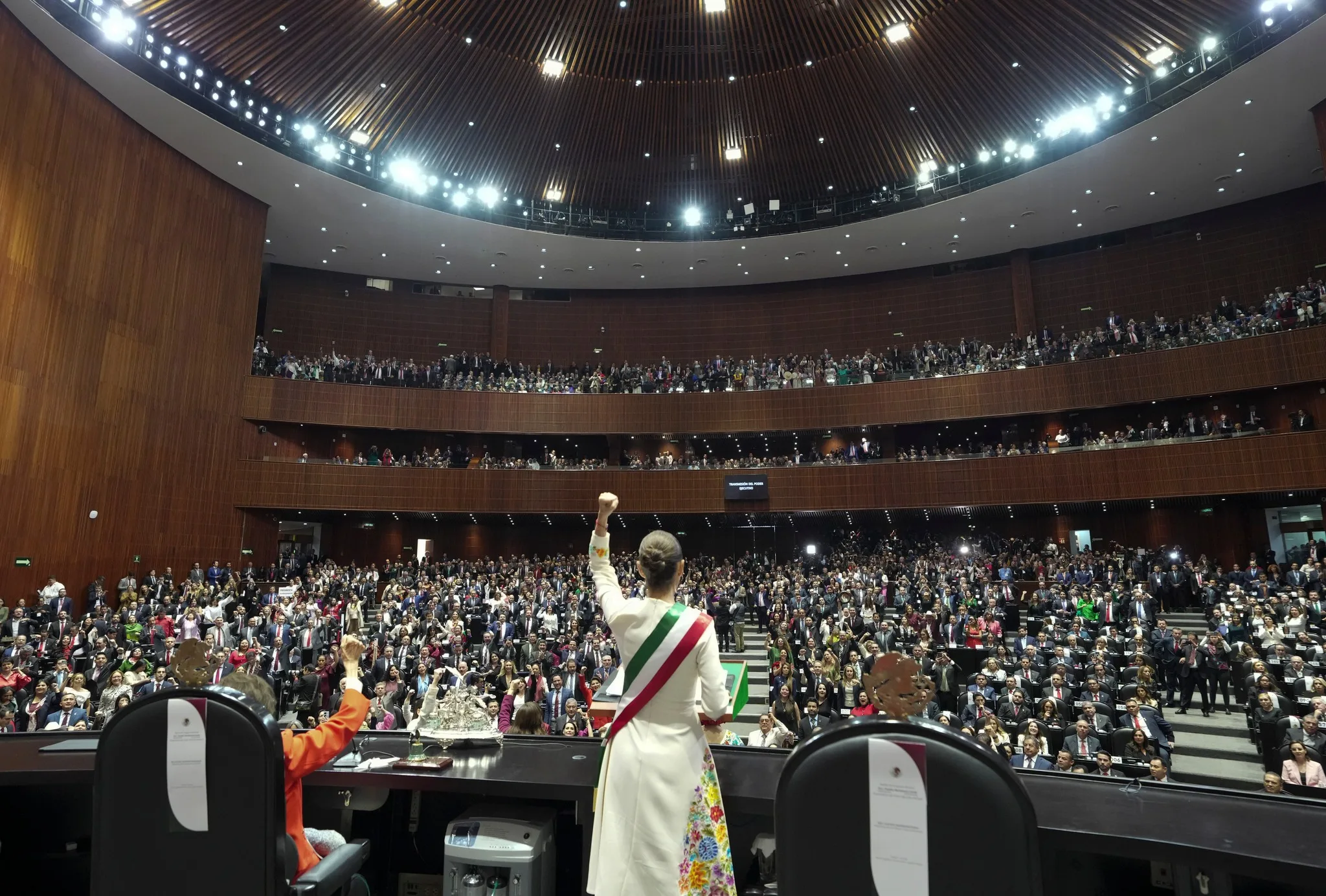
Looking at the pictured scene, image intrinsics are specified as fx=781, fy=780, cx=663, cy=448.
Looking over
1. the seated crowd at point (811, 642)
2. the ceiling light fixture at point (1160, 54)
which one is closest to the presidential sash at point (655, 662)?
the seated crowd at point (811, 642)

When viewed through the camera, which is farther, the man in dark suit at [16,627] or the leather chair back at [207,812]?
the man in dark suit at [16,627]

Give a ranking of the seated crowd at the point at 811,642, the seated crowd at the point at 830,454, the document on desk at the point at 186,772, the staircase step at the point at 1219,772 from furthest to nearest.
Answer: the seated crowd at the point at 830,454 < the seated crowd at the point at 811,642 < the staircase step at the point at 1219,772 < the document on desk at the point at 186,772

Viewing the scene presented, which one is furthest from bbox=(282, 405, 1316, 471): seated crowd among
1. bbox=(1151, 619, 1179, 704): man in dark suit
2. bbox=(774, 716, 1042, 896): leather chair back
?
bbox=(774, 716, 1042, 896): leather chair back

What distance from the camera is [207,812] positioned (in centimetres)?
161

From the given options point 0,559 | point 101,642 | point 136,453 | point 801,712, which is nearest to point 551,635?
point 801,712

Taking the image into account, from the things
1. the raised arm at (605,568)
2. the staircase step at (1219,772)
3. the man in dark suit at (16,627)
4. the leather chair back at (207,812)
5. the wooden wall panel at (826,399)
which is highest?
the wooden wall panel at (826,399)

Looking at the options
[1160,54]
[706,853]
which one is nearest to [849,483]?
[1160,54]

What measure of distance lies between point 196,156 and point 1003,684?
775 inches

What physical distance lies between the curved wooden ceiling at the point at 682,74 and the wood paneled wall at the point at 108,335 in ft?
9.76

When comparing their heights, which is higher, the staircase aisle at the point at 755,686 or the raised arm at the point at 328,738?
the raised arm at the point at 328,738

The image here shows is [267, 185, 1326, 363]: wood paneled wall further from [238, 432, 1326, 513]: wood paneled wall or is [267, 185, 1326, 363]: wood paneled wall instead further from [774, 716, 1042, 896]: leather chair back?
[774, 716, 1042, 896]: leather chair back

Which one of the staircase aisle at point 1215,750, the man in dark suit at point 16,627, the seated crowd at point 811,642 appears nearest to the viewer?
the staircase aisle at point 1215,750

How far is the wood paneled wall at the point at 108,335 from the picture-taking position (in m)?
13.6

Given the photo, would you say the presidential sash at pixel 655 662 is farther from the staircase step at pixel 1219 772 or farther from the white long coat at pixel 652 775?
the staircase step at pixel 1219 772
